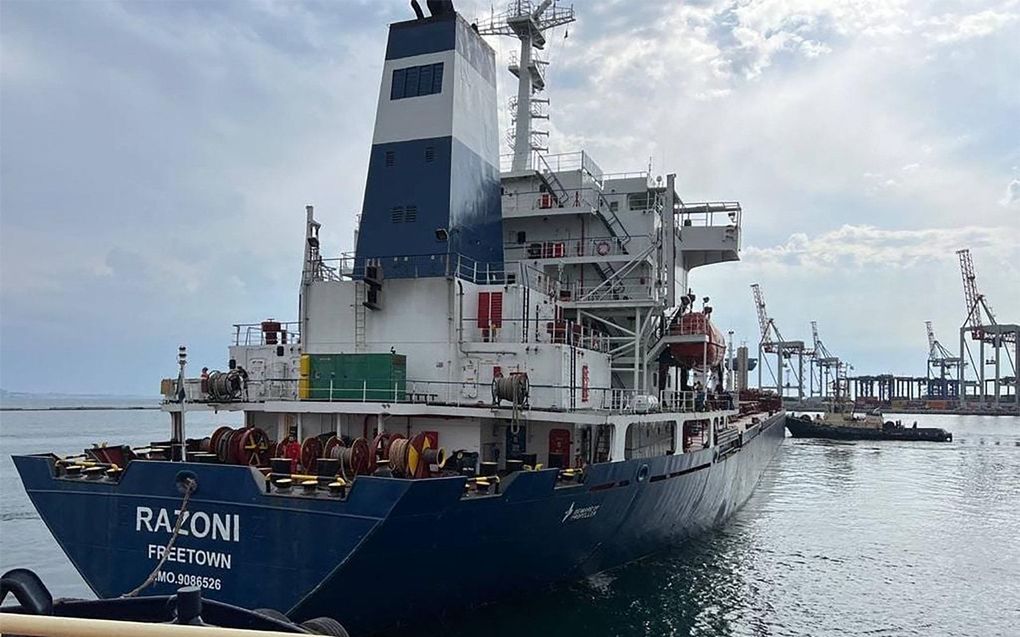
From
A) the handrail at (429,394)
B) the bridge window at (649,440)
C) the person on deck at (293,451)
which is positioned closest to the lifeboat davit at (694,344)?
the bridge window at (649,440)

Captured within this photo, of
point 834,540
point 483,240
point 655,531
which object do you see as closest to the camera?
point 655,531

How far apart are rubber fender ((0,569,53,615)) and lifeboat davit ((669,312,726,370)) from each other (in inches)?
679

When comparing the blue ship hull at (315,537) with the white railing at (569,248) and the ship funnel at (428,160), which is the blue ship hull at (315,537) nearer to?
the ship funnel at (428,160)

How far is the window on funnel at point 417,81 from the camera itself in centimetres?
1792

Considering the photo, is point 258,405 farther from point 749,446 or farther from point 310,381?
point 749,446

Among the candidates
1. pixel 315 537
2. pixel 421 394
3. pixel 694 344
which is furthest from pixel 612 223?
pixel 315 537

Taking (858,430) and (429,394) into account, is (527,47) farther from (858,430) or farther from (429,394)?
(858,430)

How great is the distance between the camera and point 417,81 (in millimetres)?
18219

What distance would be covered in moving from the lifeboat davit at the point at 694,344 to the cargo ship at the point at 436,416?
83 mm

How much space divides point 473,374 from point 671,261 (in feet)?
30.1

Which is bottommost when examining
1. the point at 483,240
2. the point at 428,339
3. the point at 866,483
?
the point at 866,483

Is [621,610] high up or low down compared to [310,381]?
down

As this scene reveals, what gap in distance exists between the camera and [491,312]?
16.4m

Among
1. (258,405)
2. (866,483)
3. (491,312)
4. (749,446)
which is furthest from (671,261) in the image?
(866,483)
